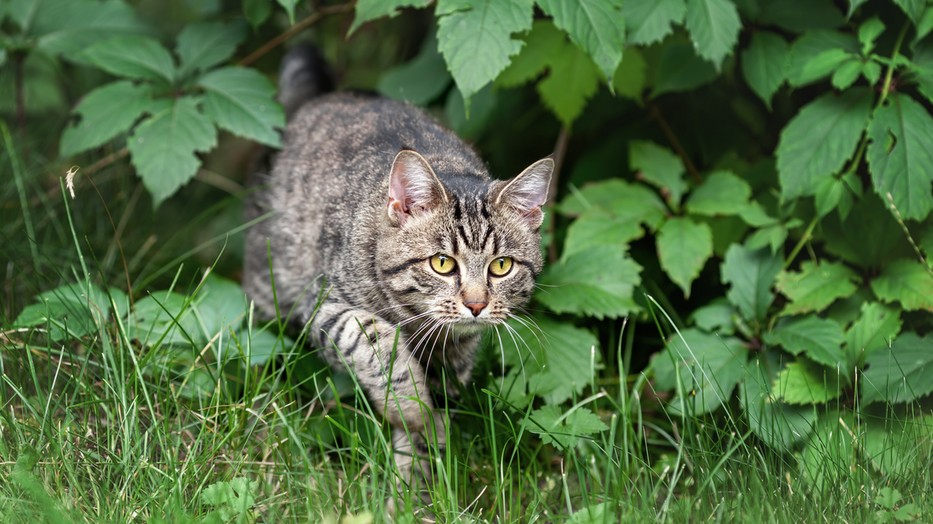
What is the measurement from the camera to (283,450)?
2971 mm

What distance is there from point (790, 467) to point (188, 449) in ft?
6.35

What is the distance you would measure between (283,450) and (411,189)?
3.20 feet

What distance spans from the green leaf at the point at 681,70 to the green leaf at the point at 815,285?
0.90m

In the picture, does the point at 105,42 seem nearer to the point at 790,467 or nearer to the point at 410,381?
the point at 410,381

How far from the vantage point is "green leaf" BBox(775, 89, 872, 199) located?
346 centimetres

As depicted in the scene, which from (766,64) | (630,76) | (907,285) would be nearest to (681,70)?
(630,76)

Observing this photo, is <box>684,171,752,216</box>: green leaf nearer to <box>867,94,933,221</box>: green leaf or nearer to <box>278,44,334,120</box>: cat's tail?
<box>867,94,933,221</box>: green leaf

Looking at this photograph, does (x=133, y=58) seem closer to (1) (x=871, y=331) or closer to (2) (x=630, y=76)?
(2) (x=630, y=76)

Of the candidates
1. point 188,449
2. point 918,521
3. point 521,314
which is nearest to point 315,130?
point 521,314

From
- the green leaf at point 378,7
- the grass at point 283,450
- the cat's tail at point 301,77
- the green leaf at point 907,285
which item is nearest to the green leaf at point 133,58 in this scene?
the cat's tail at point 301,77

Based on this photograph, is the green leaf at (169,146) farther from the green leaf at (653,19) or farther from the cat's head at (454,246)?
the green leaf at (653,19)

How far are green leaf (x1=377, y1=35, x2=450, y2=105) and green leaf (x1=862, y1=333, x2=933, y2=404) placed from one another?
2.33 m

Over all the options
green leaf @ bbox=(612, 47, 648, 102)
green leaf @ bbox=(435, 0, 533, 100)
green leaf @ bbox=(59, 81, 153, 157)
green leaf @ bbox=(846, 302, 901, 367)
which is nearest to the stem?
green leaf @ bbox=(59, 81, 153, 157)

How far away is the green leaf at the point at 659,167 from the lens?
402 cm
